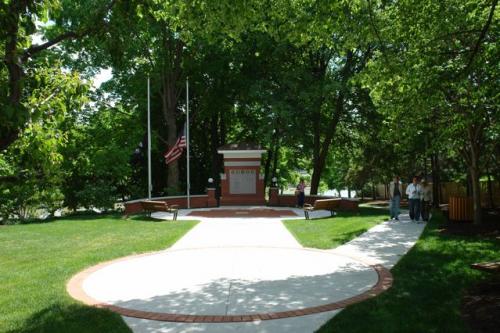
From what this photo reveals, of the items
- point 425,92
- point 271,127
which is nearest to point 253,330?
point 425,92

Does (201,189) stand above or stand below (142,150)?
below

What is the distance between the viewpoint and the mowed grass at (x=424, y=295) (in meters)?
5.66

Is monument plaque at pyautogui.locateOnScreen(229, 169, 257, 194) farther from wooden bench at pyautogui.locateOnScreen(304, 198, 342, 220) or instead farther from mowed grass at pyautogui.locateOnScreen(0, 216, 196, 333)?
mowed grass at pyautogui.locateOnScreen(0, 216, 196, 333)

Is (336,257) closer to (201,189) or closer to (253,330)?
(253,330)

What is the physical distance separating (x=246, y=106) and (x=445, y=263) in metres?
25.4

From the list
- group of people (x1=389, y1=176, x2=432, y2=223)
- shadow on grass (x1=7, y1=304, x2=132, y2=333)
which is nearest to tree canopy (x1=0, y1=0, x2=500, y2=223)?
group of people (x1=389, y1=176, x2=432, y2=223)

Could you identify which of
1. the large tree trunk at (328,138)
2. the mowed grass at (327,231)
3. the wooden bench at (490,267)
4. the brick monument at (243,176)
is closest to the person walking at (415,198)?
the mowed grass at (327,231)

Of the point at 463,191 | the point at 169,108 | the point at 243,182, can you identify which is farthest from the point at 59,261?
the point at 463,191

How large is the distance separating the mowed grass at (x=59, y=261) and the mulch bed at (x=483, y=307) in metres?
4.24

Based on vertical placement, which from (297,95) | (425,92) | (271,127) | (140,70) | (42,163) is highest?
(140,70)

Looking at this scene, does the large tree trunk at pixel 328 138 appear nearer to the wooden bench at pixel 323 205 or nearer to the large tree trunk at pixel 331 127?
the large tree trunk at pixel 331 127

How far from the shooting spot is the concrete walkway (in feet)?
20.7

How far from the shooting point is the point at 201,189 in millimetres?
35156

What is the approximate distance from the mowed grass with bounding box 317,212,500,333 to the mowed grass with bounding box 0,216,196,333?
2.97m
